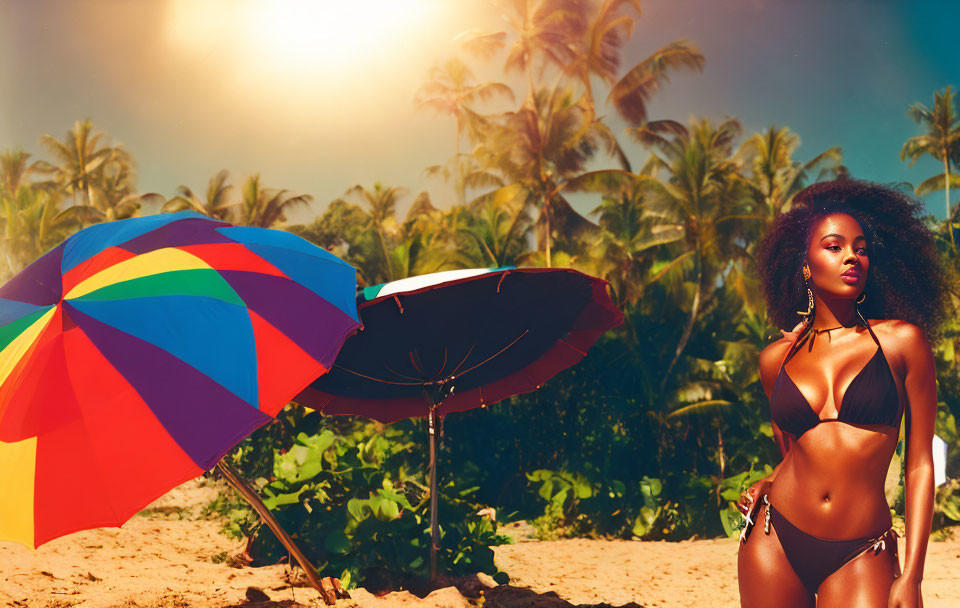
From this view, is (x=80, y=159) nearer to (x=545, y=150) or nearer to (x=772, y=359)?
(x=545, y=150)

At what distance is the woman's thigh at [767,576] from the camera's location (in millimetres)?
2480

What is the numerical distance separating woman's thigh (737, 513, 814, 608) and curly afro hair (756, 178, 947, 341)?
2.91 ft

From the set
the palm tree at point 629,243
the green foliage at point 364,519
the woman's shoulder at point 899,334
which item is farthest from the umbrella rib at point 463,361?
the palm tree at point 629,243

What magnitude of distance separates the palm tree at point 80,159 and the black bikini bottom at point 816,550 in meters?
38.3

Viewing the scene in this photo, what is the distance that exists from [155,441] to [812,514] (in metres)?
2.43

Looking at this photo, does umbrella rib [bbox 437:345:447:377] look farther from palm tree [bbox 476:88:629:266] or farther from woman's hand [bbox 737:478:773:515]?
palm tree [bbox 476:88:629:266]

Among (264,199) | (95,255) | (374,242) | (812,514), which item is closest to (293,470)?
(95,255)

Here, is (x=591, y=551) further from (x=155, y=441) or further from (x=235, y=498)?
(x=155, y=441)

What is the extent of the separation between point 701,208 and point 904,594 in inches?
606

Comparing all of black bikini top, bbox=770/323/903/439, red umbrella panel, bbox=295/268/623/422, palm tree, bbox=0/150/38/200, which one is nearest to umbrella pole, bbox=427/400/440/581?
red umbrella panel, bbox=295/268/623/422

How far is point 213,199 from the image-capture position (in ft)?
97.7

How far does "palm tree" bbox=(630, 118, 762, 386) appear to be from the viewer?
55.0 feet

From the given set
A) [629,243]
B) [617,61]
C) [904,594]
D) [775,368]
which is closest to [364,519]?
[775,368]

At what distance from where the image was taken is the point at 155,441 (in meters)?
A: 2.97
